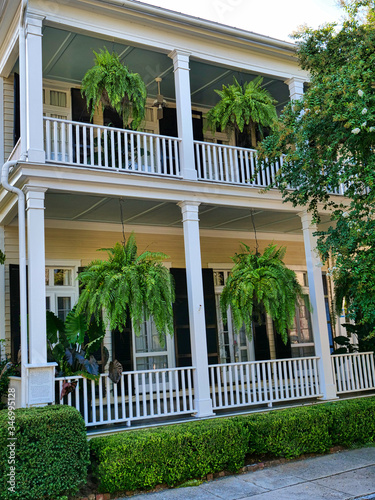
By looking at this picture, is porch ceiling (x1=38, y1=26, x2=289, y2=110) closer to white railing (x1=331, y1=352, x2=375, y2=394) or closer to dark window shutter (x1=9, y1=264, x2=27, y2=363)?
dark window shutter (x1=9, y1=264, x2=27, y2=363)

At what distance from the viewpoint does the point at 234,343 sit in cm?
1182

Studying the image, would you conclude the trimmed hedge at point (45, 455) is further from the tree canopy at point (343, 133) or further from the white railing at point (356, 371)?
the white railing at point (356, 371)

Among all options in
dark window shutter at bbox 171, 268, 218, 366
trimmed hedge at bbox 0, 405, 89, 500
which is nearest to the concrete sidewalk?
trimmed hedge at bbox 0, 405, 89, 500

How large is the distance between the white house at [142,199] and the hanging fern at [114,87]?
0.46 meters

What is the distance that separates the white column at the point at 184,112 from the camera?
905 cm

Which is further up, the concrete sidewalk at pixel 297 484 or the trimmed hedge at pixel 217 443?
the trimmed hedge at pixel 217 443

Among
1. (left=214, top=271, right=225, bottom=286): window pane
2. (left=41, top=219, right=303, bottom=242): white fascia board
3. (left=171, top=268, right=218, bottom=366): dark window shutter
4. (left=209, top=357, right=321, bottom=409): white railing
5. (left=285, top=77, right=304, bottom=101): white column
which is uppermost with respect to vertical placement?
(left=285, top=77, right=304, bottom=101): white column

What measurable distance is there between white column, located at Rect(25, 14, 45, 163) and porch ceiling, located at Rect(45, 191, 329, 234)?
2.78 ft

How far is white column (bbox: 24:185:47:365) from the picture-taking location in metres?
7.02

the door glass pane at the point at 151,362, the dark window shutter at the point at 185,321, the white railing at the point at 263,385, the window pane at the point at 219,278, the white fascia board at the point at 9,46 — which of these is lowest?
the white railing at the point at 263,385

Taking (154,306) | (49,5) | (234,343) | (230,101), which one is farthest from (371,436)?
(49,5)

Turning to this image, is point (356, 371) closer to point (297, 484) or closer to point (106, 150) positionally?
point (297, 484)

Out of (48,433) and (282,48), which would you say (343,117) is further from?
(48,433)

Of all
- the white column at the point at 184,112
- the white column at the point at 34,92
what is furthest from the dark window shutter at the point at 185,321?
the white column at the point at 34,92
